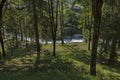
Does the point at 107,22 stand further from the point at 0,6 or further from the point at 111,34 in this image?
the point at 0,6

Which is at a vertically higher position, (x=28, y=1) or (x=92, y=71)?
(x=28, y=1)

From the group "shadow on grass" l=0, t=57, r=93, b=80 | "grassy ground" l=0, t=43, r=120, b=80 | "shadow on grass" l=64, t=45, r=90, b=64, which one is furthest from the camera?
"shadow on grass" l=64, t=45, r=90, b=64

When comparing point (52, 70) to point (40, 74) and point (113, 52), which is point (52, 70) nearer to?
point (40, 74)

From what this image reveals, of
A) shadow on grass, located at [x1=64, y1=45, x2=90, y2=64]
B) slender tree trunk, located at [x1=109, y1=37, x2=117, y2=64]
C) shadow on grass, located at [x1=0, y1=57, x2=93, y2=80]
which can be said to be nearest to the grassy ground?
shadow on grass, located at [x1=0, y1=57, x2=93, y2=80]

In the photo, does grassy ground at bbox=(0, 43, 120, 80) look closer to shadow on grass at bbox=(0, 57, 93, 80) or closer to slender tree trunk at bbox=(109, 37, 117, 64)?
shadow on grass at bbox=(0, 57, 93, 80)

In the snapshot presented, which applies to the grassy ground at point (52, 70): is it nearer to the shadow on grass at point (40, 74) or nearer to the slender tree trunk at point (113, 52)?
the shadow on grass at point (40, 74)

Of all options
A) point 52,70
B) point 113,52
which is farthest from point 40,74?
point 113,52

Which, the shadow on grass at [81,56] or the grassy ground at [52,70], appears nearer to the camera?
the grassy ground at [52,70]

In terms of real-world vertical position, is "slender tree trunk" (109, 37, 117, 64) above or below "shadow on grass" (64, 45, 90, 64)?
above

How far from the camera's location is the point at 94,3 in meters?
13.7

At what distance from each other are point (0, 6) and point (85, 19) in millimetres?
20620

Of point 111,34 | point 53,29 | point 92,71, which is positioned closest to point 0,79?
point 92,71

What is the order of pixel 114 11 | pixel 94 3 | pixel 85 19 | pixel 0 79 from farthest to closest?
1. pixel 85 19
2. pixel 114 11
3. pixel 94 3
4. pixel 0 79

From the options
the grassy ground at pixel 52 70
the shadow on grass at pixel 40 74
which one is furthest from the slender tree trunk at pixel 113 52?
the shadow on grass at pixel 40 74
